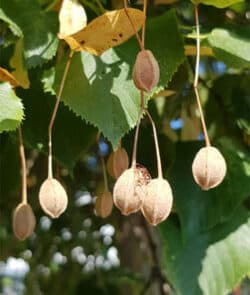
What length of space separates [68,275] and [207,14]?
71cm

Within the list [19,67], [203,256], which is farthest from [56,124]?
[203,256]

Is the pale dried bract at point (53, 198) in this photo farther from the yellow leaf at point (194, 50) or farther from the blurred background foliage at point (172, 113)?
the yellow leaf at point (194, 50)

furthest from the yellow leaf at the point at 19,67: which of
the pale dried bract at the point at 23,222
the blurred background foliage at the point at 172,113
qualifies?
the pale dried bract at the point at 23,222

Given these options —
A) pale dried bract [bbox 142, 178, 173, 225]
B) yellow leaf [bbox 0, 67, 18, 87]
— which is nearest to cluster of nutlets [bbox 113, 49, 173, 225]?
pale dried bract [bbox 142, 178, 173, 225]

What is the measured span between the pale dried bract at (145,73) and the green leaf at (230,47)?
0.12 meters

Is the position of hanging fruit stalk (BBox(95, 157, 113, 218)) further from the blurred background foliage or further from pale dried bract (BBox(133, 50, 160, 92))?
pale dried bract (BBox(133, 50, 160, 92))

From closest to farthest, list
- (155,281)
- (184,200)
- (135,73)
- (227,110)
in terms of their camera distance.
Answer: (135,73) < (184,200) < (227,110) < (155,281)

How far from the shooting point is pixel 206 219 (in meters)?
0.66

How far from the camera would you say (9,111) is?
54 centimetres

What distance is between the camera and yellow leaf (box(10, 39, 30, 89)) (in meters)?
0.61

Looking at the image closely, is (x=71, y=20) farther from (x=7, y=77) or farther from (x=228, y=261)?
(x=228, y=261)

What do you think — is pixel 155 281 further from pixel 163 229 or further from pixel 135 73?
pixel 135 73

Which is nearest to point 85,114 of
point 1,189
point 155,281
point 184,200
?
point 184,200

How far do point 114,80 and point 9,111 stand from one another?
75 millimetres
